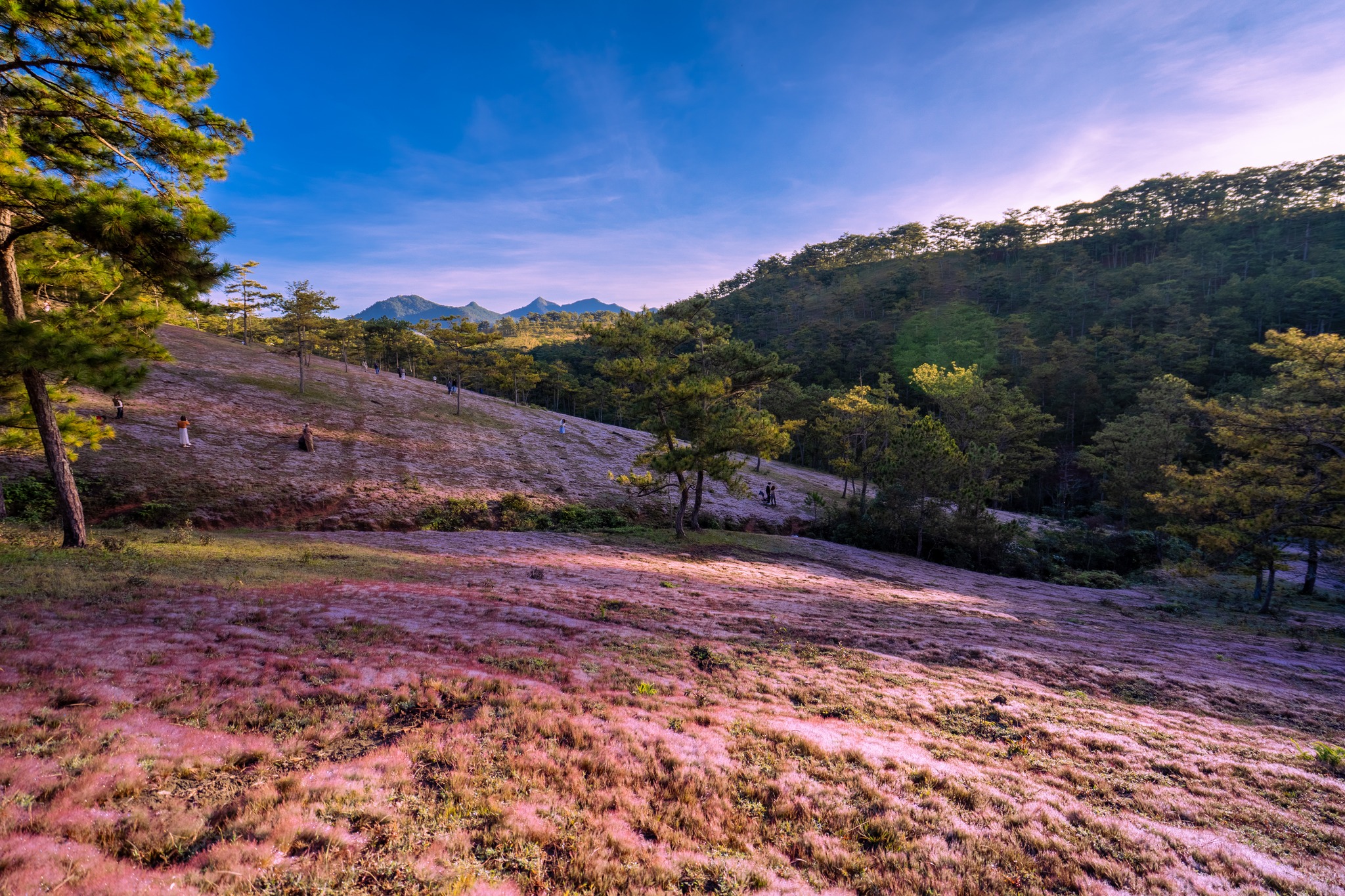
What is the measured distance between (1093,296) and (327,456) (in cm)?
11605

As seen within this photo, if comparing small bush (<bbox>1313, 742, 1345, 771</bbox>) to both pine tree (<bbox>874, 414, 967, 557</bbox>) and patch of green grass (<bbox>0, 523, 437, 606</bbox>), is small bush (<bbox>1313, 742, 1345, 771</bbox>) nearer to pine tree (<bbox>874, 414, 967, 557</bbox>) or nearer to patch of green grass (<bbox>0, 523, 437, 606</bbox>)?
patch of green grass (<bbox>0, 523, 437, 606</bbox>)

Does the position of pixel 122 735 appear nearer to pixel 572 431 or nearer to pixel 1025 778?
pixel 1025 778

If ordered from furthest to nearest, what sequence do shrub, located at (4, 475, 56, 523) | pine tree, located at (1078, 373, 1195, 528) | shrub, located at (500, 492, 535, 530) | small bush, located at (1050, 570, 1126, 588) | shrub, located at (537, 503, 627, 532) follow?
pine tree, located at (1078, 373, 1195, 528), small bush, located at (1050, 570, 1126, 588), shrub, located at (537, 503, 627, 532), shrub, located at (500, 492, 535, 530), shrub, located at (4, 475, 56, 523)

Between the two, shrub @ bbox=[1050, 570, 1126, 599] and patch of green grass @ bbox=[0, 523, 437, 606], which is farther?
shrub @ bbox=[1050, 570, 1126, 599]

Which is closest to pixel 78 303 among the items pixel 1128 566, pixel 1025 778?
pixel 1025 778

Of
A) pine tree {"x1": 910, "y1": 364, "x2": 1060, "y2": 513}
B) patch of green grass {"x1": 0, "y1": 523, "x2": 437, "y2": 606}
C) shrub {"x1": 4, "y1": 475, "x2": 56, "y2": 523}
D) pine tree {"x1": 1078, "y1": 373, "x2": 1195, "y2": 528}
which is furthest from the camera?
pine tree {"x1": 910, "y1": 364, "x2": 1060, "y2": 513}

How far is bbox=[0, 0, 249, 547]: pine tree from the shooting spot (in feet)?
26.3

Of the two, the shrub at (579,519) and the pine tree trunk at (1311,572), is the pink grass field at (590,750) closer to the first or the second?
the shrub at (579,519)

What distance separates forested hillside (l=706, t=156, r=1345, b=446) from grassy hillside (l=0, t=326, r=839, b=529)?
46.8 m

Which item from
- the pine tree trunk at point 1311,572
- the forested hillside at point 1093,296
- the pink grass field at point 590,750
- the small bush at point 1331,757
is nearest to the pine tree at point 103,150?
the pink grass field at point 590,750

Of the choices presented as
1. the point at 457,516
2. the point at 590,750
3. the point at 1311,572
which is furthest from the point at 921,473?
the point at 590,750

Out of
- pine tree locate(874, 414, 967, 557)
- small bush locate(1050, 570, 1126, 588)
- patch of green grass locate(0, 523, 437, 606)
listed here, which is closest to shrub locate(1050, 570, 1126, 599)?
small bush locate(1050, 570, 1126, 588)

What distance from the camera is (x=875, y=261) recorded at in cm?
13925

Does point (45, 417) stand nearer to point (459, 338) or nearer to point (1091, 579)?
point (459, 338)
